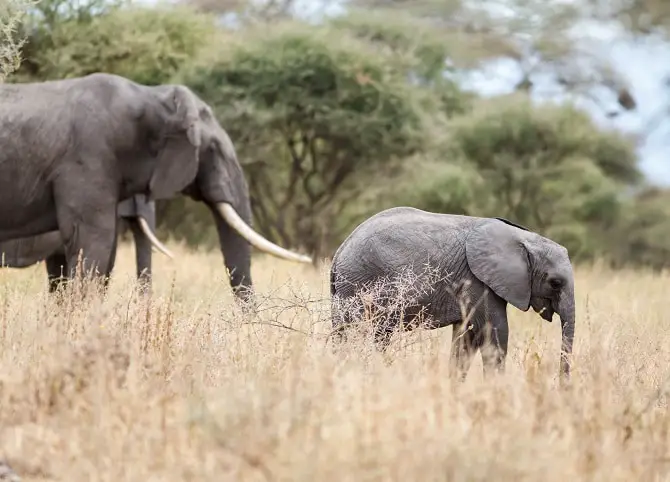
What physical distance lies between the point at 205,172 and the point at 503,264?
356 centimetres

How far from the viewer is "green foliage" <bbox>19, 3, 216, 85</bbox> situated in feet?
61.5

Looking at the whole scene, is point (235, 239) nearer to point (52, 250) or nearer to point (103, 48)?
point (52, 250)

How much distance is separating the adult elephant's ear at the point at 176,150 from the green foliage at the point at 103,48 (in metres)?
9.86

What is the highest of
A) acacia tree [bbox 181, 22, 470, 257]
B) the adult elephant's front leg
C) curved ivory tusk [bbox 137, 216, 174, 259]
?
the adult elephant's front leg

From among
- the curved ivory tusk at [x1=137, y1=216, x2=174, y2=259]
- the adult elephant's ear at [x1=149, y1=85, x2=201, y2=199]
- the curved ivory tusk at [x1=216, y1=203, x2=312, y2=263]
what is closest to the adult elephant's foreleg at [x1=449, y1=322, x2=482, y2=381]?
the curved ivory tusk at [x1=216, y1=203, x2=312, y2=263]

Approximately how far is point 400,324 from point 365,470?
Result: 224 cm

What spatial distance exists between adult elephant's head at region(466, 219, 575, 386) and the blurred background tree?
509 inches

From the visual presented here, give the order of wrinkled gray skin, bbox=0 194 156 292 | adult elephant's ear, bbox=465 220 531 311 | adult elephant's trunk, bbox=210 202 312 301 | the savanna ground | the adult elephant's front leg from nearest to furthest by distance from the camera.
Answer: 1. the savanna ground
2. adult elephant's ear, bbox=465 220 531 311
3. the adult elephant's front leg
4. adult elephant's trunk, bbox=210 202 312 301
5. wrinkled gray skin, bbox=0 194 156 292

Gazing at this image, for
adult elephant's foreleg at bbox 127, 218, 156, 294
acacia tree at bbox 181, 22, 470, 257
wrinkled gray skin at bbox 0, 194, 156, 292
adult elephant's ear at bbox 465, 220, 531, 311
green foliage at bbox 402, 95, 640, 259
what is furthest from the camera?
green foliage at bbox 402, 95, 640, 259

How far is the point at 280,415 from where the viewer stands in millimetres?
4168

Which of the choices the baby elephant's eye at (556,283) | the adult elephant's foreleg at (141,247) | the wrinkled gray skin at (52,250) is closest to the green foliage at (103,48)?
the adult elephant's foreleg at (141,247)

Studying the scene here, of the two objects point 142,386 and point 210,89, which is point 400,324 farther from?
point 210,89

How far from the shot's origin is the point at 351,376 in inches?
176

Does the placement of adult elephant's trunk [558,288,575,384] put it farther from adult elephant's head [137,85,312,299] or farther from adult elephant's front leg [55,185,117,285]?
adult elephant's front leg [55,185,117,285]
